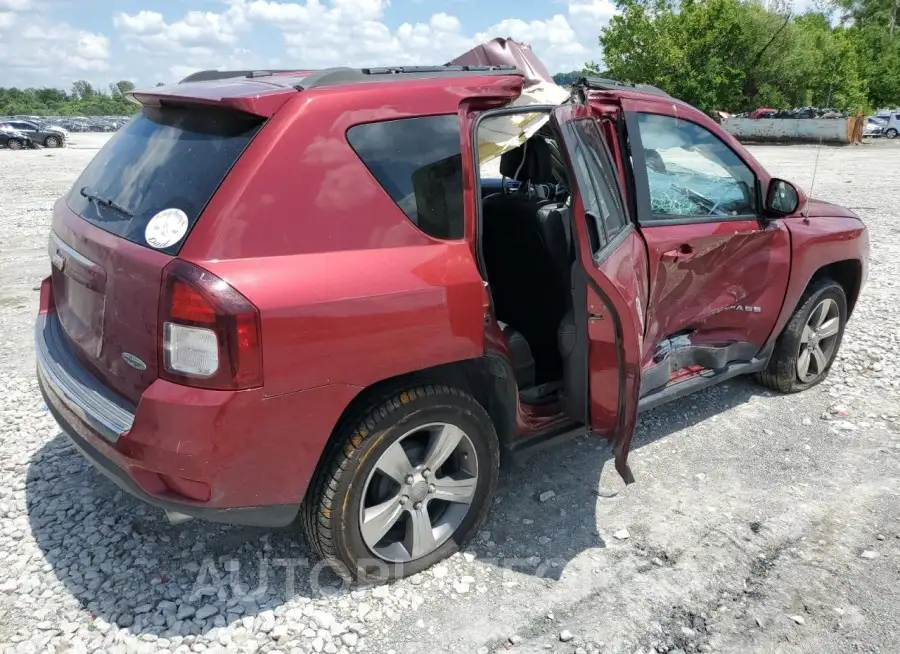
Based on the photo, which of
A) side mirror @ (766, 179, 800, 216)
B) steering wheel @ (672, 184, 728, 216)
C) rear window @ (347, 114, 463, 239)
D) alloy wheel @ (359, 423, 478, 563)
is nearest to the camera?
rear window @ (347, 114, 463, 239)

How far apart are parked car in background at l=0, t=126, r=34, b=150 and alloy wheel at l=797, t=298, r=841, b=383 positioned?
39971 millimetres

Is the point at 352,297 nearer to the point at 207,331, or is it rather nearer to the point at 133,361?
the point at 207,331

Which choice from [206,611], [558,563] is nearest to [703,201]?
[558,563]

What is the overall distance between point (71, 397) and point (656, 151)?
2978 millimetres

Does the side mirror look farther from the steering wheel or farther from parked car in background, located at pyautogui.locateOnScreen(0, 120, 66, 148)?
parked car in background, located at pyautogui.locateOnScreen(0, 120, 66, 148)

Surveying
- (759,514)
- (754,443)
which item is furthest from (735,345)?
(759,514)

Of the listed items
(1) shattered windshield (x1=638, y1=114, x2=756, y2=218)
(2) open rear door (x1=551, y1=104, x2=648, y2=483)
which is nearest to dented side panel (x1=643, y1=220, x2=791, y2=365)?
(1) shattered windshield (x1=638, y1=114, x2=756, y2=218)

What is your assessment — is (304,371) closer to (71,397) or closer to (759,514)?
(71,397)

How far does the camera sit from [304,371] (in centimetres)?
231

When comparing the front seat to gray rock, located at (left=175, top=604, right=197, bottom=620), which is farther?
the front seat

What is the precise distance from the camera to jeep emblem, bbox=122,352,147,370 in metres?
2.35

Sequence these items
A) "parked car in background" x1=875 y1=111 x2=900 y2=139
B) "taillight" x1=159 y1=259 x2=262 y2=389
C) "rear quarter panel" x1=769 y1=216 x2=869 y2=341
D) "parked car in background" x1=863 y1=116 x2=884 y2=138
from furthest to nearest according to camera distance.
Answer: "parked car in background" x1=863 y1=116 x2=884 y2=138 → "parked car in background" x1=875 y1=111 x2=900 y2=139 → "rear quarter panel" x1=769 y1=216 x2=869 y2=341 → "taillight" x1=159 y1=259 x2=262 y2=389

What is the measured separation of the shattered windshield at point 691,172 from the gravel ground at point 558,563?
4.37ft

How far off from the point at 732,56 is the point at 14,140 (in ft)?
131
